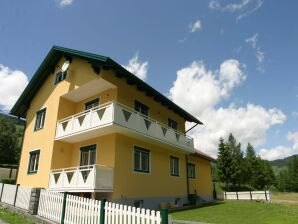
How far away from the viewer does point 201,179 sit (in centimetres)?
2714

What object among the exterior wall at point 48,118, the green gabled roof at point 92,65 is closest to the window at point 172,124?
the green gabled roof at point 92,65

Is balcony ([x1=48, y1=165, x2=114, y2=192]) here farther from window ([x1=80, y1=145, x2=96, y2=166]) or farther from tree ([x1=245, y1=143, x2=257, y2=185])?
tree ([x1=245, y1=143, x2=257, y2=185])

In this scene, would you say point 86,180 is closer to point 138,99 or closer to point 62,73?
point 138,99

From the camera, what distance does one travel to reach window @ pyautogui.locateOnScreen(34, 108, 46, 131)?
20.5m

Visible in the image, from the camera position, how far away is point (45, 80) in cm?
2197

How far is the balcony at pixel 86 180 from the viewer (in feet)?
46.0

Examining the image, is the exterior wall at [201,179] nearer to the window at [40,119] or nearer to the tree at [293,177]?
the window at [40,119]

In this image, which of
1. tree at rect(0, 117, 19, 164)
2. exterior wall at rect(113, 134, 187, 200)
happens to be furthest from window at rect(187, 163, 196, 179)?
tree at rect(0, 117, 19, 164)

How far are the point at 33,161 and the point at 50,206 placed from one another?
8.88m

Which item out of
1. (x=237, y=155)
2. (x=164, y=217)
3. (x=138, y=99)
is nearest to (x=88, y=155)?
(x=138, y=99)

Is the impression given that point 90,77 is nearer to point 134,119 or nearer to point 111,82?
point 111,82

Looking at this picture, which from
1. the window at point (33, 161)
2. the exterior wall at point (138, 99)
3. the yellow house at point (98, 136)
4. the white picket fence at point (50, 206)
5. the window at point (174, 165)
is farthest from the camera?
the window at point (174, 165)

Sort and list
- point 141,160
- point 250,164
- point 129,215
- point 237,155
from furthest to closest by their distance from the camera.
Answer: point 237,155
point 250,164
point 141,160
point 129,215

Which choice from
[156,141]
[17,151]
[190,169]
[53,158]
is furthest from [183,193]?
[17,151]
